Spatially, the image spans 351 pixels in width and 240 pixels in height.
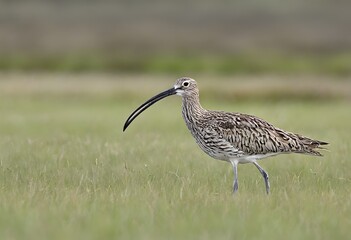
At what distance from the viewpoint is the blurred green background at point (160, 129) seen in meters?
8.11

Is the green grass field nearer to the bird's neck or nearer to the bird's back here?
the bird's back

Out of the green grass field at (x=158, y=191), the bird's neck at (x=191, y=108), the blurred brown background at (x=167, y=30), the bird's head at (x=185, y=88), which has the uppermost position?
the blurred brown background at (x=167, y=30)

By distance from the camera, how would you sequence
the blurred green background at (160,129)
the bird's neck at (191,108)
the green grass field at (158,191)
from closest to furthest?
the green grass field at (158,191) < the blurred green background at (160,129) < the bird's neck at (191,108)

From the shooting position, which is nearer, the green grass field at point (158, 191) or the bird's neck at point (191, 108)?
the green grass field at point (158, 191)

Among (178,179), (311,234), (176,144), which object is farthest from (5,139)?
(311,234)

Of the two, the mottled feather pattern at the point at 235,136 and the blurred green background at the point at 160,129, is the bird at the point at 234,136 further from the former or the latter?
the blurred green background at the point at 160,129

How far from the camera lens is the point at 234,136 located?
36.9ft

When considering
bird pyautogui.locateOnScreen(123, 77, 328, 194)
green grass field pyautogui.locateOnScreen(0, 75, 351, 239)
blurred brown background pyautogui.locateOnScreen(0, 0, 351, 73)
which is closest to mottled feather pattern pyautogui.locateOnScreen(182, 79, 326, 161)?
bird pyautogui.locateOnScreen(123, 77, 328, 194)

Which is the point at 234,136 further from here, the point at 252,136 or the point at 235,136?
the point at 252,136

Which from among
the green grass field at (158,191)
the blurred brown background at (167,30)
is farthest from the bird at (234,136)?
the blurred brown background at (167,30)

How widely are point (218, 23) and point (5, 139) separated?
58763 mm

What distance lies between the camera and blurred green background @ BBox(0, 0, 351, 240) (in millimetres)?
8109

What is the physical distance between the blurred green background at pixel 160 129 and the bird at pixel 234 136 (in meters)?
0.37

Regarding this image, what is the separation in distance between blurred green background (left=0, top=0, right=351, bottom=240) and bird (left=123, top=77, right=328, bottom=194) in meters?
0.37
